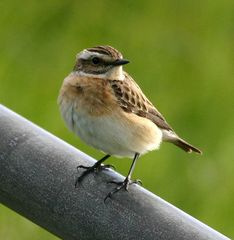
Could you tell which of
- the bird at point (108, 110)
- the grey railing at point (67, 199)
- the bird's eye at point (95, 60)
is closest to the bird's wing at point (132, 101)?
the bird at point (108, 110)

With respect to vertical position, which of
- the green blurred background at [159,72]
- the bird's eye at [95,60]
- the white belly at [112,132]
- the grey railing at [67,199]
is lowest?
the green blurred background at [159,72]

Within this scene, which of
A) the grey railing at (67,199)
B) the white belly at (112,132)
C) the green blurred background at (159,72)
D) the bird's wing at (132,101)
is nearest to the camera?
the grey railing at (67,199)

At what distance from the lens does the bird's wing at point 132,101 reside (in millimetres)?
5465

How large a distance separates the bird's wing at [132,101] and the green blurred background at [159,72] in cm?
183

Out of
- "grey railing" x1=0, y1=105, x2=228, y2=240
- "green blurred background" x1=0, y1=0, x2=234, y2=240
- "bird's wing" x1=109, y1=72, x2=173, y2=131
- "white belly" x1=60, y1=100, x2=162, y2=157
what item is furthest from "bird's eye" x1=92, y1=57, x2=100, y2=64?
"green blurred background" x1=0, y1=0, x2=234, y2=240

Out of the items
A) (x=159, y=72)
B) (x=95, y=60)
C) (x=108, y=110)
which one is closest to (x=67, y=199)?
(x=108, y=110)

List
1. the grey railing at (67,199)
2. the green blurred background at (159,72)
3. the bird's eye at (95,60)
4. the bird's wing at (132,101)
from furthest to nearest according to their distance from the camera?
the green blurred background at (159,72) < the bird's eye at (95,60) < the bird's wing at (132,101) < the grey railing at (67,199)

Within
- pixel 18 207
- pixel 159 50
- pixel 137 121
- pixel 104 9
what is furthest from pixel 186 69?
pixel 18 207

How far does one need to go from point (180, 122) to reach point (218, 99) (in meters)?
0.65

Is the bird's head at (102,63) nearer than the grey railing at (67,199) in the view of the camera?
No

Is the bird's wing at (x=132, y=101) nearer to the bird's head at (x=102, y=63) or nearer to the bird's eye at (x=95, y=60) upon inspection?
the bird's head at (x=102, y=63)

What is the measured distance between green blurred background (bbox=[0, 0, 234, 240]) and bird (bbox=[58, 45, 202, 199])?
77.0 inches

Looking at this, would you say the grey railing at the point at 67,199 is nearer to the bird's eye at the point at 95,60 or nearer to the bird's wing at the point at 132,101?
the bird's wing at the point at 132,101

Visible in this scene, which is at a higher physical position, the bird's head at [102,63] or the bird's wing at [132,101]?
the bird's head at [102,63]
